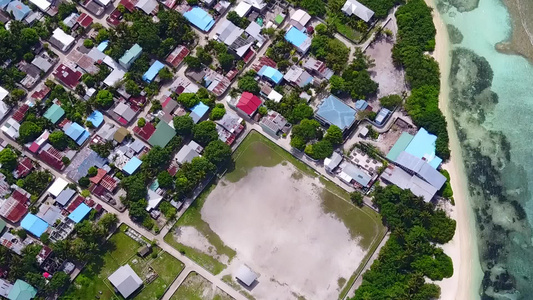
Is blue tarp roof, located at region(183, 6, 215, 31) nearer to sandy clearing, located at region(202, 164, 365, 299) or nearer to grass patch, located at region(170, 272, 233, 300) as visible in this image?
sandy clearing, located at region(202, 164, 365, 299)

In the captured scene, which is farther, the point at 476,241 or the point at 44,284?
the point at 476,241

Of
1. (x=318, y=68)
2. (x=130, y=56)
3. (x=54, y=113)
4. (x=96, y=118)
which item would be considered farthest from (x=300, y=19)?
(x=54, y=113)

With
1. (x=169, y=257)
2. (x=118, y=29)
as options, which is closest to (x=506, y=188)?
(x=169, y=257)

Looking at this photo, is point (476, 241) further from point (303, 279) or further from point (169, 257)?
point (169, 257)

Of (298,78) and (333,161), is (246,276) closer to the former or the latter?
(333,161)

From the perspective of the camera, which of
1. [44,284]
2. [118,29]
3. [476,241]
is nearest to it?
[44,284]

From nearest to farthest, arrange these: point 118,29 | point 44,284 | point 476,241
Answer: point 44,284
point 476,241
point 118,29

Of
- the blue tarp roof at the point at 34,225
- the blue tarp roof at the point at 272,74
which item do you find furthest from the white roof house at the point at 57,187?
the blue tarp roof at the point at 272,74
